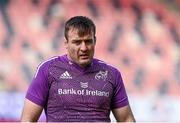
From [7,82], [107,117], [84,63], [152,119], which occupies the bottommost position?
[152,119]

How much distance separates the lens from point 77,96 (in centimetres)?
406

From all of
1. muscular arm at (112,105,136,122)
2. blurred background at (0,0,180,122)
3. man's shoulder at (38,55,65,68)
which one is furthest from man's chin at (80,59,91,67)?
blurred background at (0,0,180,122)

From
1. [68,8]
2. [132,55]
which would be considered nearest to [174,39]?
[132,55]

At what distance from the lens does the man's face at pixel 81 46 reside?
158 inches

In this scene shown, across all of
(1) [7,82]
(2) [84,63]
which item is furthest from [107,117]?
(1) [7,82]

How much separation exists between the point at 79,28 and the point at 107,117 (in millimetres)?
584

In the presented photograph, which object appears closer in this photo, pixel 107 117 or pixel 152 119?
pixel 107 117

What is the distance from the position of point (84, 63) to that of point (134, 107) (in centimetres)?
475

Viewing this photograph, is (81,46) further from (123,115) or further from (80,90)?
(123,115)

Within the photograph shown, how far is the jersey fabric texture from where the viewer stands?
4.05m

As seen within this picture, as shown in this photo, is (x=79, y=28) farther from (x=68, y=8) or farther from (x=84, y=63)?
(x=68, y=8)

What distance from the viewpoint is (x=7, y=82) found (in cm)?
860

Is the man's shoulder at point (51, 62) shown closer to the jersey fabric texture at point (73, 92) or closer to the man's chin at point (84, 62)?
the jersey fabric texture at point (73, 92)

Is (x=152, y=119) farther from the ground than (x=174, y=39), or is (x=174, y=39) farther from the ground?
(x=174, y=39)
